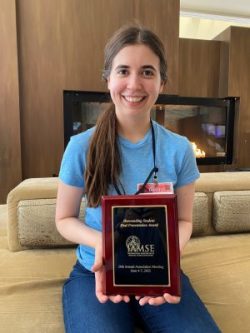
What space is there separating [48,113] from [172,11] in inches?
→ 54.7

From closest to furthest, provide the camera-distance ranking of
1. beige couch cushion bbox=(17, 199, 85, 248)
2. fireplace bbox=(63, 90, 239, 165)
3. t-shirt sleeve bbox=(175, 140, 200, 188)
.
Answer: t-shirt sleeve bbox=(175, 140, 200, 188), beige couch cushion bbox=(17, 199, 85, 248), fireplace bbox=(63, 90, 239, 165)

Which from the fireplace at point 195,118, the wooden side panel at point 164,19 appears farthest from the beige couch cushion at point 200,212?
the wooden side panel at point 164,19

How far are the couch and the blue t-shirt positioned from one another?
18 centimetres

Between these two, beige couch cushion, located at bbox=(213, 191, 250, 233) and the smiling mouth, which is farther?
beige couch cushion, located at bbox=(213, 191, 250, 233)

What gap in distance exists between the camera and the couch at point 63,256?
78cm

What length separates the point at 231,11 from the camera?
3535 mm

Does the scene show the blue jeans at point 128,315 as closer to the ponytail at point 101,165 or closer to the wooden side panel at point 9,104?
the ponytail at point 101,165

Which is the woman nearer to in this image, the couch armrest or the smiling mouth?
the smiling mouth

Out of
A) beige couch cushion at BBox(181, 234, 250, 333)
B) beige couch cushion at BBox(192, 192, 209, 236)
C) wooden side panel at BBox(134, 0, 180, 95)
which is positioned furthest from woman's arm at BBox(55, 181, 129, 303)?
wooden side panel at BBox(134, 0, 180, 95)

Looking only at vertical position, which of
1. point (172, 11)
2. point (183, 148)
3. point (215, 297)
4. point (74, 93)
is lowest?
point (215, 297)

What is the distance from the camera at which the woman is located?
0.72m

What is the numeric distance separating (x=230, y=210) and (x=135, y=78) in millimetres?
722

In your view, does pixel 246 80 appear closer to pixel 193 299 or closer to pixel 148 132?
pixel 148 132

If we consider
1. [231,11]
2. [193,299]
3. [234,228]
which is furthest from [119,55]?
[231,11]
